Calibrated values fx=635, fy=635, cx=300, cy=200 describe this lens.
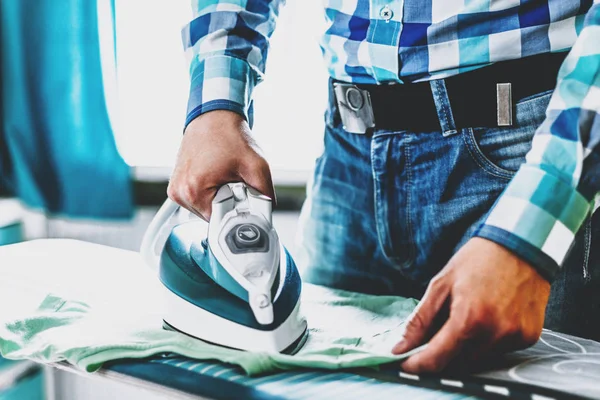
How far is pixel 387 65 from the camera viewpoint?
0.95 meters

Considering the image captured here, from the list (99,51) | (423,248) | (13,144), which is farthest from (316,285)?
(13,144)

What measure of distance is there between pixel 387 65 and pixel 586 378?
0.51 metres

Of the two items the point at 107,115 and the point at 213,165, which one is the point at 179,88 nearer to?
the point at 107,115

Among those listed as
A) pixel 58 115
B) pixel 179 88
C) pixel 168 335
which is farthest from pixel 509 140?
pixel 58 115

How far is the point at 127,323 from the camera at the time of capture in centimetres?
87

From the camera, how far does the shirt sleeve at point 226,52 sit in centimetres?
99

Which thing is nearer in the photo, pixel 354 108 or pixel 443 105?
pixel 443 105

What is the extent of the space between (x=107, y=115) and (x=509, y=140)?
155 centimetres

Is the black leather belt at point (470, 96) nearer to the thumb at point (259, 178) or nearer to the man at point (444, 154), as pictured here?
the man at point (444, 154)

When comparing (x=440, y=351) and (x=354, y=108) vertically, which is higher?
(x=354, y=108)

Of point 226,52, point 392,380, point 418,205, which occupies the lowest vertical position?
point 392,380

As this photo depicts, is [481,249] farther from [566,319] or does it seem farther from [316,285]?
[316,285]

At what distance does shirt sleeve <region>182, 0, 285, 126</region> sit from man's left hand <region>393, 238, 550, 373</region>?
0.47 metres

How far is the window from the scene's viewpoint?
1.94 meters
